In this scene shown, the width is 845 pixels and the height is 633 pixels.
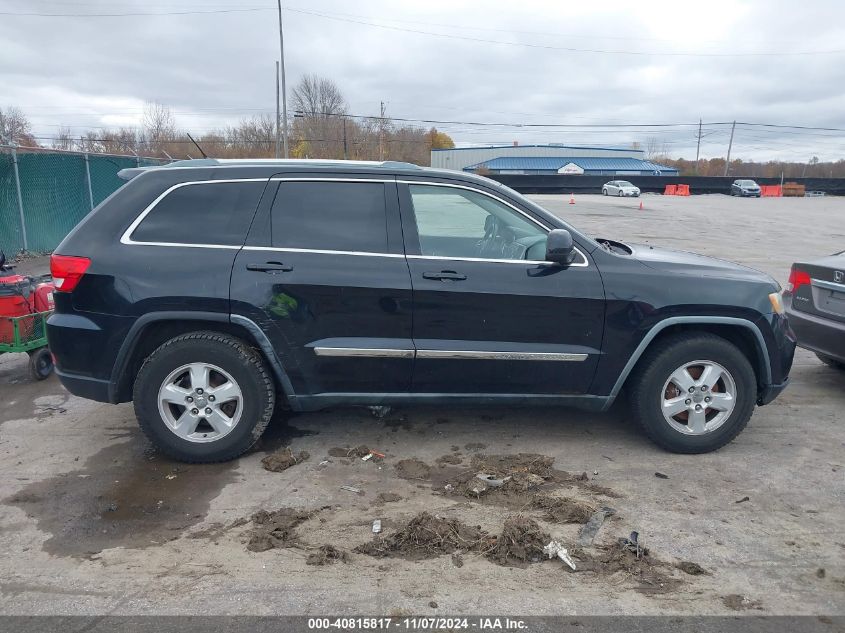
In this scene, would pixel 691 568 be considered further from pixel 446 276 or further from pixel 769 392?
pixel 446 276

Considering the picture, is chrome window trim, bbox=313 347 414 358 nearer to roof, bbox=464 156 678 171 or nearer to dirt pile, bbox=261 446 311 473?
dirt pile, bbox=261 446 311 473

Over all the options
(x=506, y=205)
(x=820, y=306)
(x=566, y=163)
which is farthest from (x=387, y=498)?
(x=566, y=163)

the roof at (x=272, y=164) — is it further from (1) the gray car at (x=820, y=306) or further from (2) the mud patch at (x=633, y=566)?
(1) the gray car at (x=820, y=306)

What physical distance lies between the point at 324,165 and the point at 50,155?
40.6ft

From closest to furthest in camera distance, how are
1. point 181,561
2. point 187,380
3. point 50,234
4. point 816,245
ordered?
point 181,561, point 187,380, point 50,234, point 816,245

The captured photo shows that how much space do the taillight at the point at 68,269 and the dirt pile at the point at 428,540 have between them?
8.20 feet

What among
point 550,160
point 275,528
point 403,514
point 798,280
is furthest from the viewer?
point 550,160

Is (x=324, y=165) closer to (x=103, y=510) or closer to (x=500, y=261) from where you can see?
(x=500, y=261)

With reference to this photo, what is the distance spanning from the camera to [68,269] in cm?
420

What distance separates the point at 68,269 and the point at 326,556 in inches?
98.5

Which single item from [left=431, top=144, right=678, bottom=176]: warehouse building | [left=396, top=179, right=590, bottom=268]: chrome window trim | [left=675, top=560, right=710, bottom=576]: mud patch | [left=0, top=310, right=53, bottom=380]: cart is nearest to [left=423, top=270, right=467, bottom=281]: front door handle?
[left=396, top=179, right=590, bottom=268]: chrome window trim

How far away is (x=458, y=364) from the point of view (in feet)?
14.1

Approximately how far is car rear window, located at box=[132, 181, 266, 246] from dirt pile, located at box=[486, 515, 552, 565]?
2.43 m

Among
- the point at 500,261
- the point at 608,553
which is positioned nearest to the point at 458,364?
the point at 500,261
